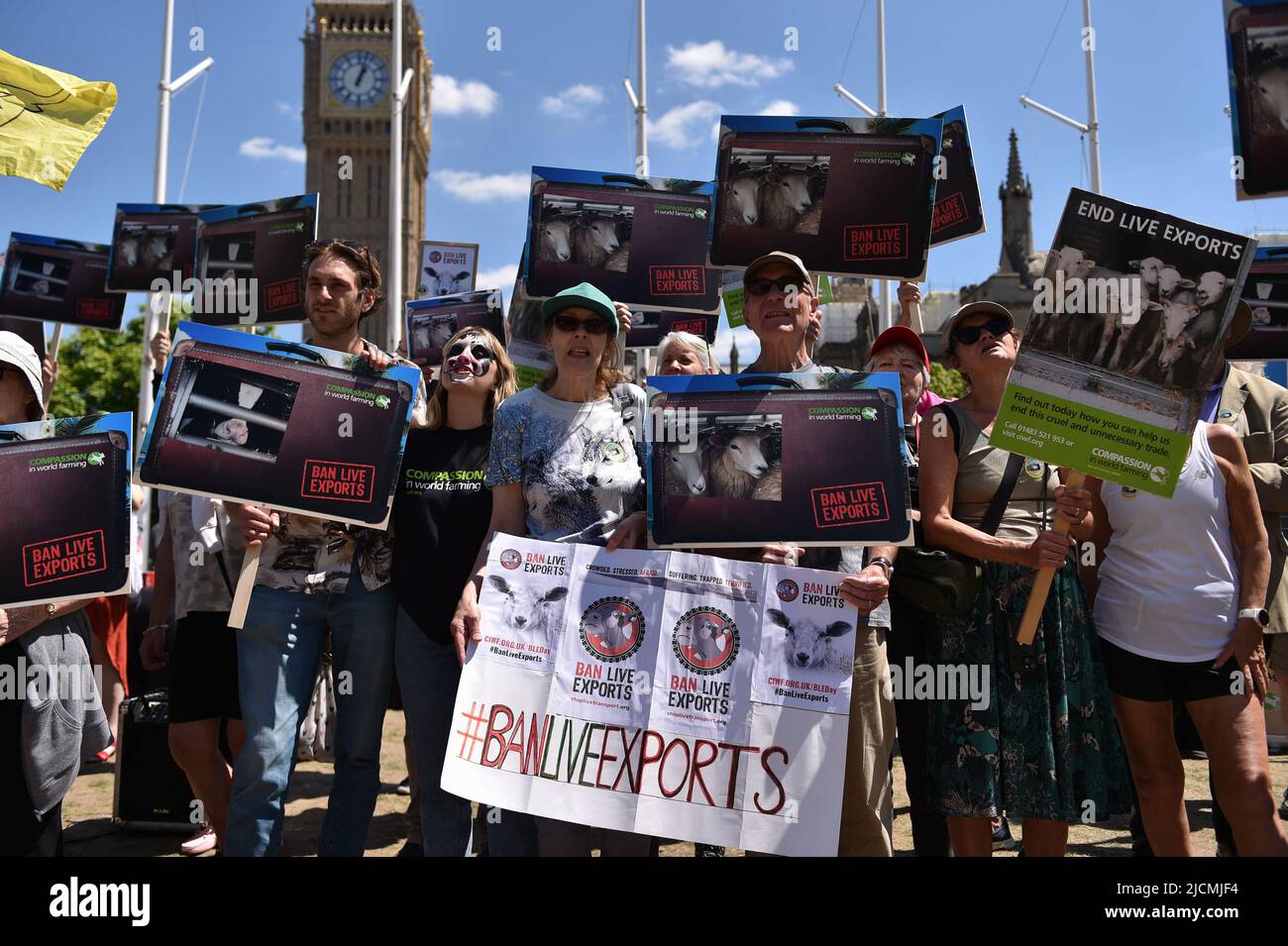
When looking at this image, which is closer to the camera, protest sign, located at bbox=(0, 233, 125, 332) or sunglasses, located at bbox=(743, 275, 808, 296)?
sunglasses, located at bbox=(743, 275, 808, 296)

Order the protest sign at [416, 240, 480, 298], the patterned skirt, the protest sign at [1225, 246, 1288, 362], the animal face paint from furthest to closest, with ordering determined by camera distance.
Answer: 1. the protest sign at [416, 240, 480, 298]
2. the protest sign at [1225, 246, 1288, 362]
3. the animal face paint
4. the patterned skirt

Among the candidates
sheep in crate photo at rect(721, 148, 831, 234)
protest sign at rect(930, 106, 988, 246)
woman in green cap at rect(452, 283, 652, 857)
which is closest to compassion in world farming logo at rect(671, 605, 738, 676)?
woman in green cap at rect(452, 283, 652, 857)

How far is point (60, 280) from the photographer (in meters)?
8.26

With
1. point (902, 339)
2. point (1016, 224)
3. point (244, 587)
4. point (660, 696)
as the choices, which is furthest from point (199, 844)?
point (1016, 224)

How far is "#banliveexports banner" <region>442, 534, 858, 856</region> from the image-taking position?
130 inches

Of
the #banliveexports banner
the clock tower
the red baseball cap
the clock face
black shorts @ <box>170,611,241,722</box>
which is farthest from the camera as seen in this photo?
the clock face

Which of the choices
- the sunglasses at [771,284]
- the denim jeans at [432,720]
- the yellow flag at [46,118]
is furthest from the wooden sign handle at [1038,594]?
the yellow flag at [46,118]

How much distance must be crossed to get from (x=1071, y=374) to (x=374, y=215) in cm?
9440

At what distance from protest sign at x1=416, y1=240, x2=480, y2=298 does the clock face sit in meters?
79.5

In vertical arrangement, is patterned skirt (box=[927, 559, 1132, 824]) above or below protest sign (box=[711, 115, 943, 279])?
below

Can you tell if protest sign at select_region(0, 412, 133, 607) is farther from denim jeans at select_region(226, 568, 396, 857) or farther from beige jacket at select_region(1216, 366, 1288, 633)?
beige jacket at select_region(1216, 366, 1288, 633)

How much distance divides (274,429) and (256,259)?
3.25 meters

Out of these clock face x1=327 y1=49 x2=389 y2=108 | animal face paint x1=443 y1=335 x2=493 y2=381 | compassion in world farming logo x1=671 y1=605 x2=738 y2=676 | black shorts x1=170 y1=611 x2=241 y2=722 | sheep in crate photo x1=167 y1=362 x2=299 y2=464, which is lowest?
black shorts x1=170 y1=611 x2=241 y2=722

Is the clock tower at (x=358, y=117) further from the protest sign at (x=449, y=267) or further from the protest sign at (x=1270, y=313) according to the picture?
the protest sign at (x=1270, y=313)
